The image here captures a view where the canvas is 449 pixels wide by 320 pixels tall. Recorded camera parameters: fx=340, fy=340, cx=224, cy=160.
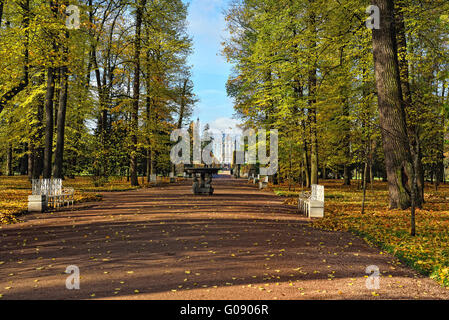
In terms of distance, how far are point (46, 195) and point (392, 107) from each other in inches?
508

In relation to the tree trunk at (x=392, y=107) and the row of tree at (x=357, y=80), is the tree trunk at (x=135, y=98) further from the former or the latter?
the tree trunk at (x=392, y=107)

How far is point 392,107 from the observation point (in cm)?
1188

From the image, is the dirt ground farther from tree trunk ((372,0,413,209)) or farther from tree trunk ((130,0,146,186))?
tree trunk ((130,0,146,186))

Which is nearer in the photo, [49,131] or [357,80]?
[49,131]

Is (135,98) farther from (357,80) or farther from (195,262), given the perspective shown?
(195,262)

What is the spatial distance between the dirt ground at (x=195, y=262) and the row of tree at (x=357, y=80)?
4.46 metres

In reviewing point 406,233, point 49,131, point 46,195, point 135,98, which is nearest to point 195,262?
point 406,233

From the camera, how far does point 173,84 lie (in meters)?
38.2

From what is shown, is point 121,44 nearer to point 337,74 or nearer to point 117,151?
point 117,151

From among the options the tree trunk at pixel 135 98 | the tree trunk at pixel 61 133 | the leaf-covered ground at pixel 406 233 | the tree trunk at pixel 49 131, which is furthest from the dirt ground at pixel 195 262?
the tree trunk at pixel 135 98

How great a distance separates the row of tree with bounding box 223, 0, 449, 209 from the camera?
11.9 metres

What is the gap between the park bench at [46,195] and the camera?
12164 mm

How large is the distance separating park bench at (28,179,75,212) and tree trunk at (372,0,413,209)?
12391 mm

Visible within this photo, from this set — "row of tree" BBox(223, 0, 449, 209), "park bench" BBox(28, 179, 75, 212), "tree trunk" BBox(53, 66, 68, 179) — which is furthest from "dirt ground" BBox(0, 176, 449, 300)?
"tree trunk" BBox(53, 66, 68, 179)
